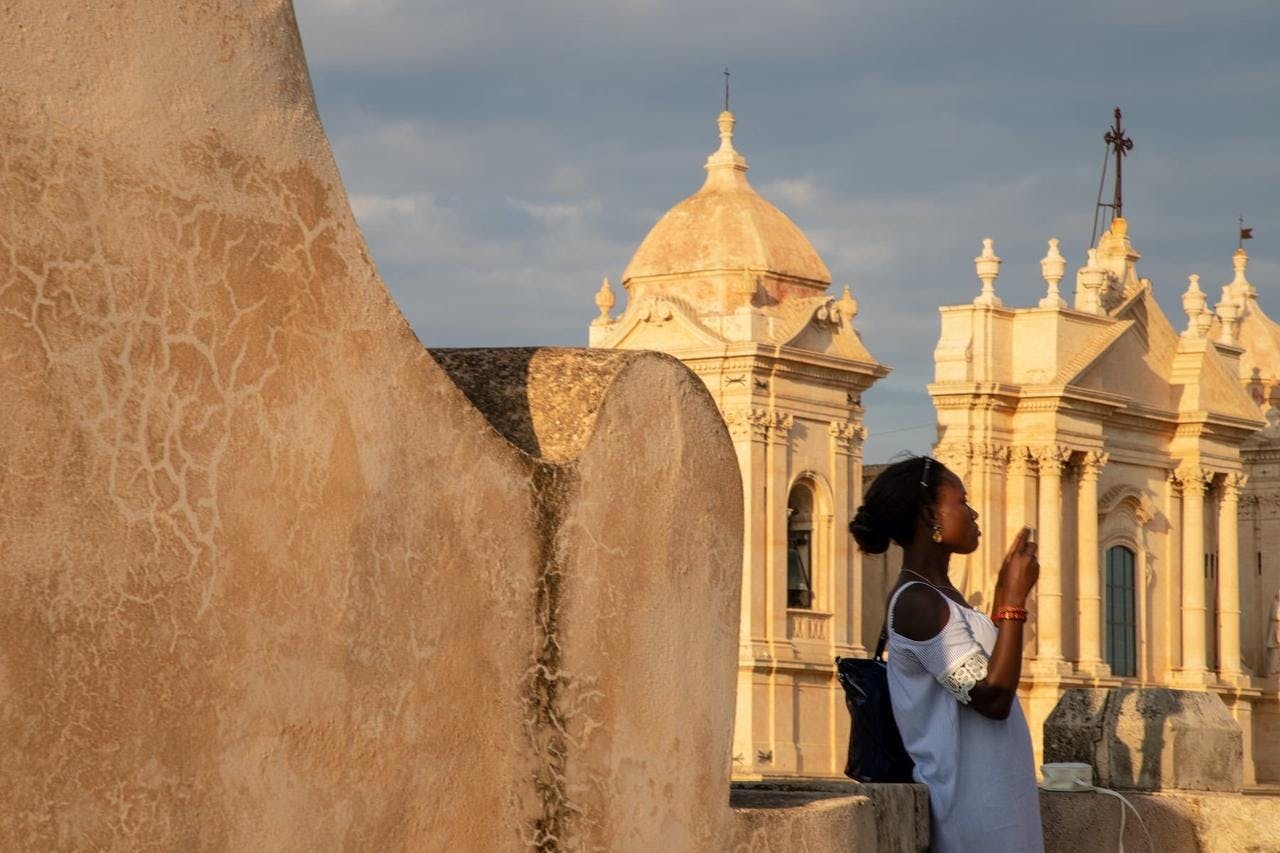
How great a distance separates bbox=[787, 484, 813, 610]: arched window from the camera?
1243 inches

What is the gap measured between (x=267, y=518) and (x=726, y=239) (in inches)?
1139

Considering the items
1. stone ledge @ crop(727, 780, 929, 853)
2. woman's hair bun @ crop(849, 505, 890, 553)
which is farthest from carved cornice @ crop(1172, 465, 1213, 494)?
woman's hair bun @ crop(849, 505, 890, 553)

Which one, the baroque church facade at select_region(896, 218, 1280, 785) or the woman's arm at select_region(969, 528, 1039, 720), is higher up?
the baroque church facade at select_region(896, 218, 1280, 785)

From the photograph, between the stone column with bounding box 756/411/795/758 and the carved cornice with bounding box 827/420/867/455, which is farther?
the carved cornice with bounding box 827/420/867/455

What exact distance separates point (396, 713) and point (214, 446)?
1.52 ft

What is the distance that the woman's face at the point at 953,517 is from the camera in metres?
4.18

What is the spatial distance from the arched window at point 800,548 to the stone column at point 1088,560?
5672 millimetres

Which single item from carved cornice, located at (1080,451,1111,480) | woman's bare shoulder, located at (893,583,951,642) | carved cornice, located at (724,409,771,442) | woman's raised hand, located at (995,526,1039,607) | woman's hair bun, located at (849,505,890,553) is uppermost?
carved cornice, located at (1080,451,1111,480)

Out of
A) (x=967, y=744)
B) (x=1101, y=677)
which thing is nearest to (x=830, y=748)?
(x=1101, y=677)

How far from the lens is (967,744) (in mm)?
4109

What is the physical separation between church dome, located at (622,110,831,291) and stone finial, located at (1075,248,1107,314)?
596cm

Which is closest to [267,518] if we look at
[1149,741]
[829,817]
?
[829,817]

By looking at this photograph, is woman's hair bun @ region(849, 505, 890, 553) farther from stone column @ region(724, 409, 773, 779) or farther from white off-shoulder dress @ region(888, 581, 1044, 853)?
stone column @ region(724, 409, 773, 779)

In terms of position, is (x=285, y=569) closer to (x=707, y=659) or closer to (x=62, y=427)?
(x=62, y=427)
